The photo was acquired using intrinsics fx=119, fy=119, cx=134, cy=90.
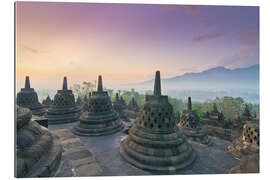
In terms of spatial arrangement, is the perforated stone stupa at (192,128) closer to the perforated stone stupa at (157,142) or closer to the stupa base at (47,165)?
the perforated stone stupa at (157,142)

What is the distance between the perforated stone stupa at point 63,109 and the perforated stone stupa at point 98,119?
332 cm

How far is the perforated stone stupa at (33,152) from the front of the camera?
2.81 metres

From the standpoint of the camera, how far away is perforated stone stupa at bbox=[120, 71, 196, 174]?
4613 millimetres

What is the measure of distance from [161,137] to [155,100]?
5.24ft

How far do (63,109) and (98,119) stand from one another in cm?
541

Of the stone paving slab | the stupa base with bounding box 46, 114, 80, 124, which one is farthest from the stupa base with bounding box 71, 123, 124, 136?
the stone paving slab

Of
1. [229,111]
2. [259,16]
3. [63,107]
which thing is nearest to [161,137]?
[259,16]

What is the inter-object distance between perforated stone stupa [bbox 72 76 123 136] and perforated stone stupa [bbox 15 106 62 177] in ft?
16.9

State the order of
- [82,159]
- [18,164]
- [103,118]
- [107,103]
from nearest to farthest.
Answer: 1. [18,164]
2. [82,159]
3. [103,118]
4. [107,103]

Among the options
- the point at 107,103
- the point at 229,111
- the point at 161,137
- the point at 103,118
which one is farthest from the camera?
the point at 229,111

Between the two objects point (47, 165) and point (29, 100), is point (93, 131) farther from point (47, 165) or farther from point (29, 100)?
point (29, 100)

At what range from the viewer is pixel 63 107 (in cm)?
1237
